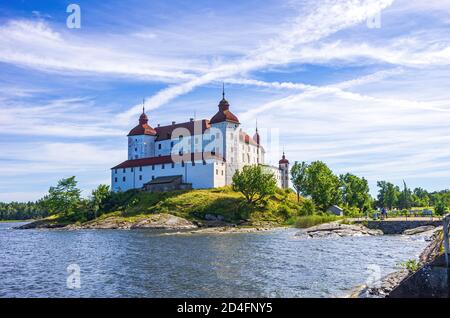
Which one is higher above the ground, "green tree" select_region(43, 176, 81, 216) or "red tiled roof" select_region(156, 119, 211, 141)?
"red tiled roof" select_region(156, 119, 211, 141)

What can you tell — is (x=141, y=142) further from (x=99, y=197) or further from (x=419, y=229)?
(x=419, y=229)

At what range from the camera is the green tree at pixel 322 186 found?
99.2 meters

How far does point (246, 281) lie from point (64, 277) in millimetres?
14257

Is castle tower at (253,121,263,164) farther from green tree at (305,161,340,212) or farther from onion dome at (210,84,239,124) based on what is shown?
green tree at (305,161,340,212)

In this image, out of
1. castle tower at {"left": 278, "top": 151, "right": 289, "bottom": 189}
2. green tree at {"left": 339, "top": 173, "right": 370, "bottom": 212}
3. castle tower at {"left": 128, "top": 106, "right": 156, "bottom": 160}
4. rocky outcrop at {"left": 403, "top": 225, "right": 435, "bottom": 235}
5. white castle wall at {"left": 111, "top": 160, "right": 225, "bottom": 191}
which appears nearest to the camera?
rocky outcrop at {"left": 403, "top": 225, "right": 435, "bottom": 235}

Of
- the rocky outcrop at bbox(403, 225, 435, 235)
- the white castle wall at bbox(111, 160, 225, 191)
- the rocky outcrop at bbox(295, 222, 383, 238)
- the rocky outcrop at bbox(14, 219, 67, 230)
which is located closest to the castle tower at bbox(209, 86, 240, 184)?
the white castle wall at bbox(111, 160, 225, 191)

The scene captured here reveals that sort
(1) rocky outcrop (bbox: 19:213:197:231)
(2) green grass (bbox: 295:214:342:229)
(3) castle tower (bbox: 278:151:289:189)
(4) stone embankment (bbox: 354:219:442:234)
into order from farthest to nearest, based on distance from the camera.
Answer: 1. (3) castle tower (bbox: 278:151:289:189)
2. (1) rocky outcrop (bbox: 19:213:197:231)
3. (2) green grass (bbox: 295:214:342:229)
4. (4) stone embankment (bbox: 354:219:442:234)

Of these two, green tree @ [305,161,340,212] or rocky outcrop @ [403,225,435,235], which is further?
green tree @ [305,161,340,212]

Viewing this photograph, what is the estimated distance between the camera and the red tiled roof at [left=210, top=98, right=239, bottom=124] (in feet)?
400

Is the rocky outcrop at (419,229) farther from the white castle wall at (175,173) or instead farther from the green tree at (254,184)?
the white castle wall at (175,173)

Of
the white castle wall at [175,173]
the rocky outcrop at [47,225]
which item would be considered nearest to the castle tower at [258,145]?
the white castle wall at [175,173]

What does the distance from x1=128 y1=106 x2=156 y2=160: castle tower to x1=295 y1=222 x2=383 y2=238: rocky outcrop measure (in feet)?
267
